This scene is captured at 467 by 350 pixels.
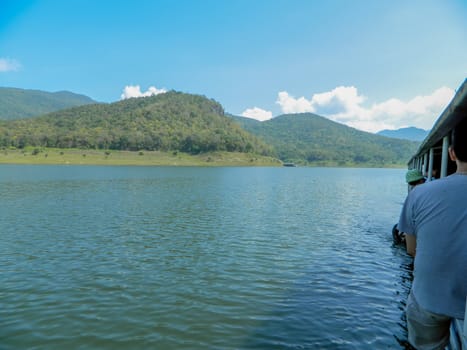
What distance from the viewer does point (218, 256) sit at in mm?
14055

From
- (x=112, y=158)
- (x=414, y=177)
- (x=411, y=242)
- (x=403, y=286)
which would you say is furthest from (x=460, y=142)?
(x=112, y=158)

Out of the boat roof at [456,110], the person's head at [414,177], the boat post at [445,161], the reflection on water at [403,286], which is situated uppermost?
the boat roof at [456,110]

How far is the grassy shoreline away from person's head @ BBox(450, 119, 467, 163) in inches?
5890

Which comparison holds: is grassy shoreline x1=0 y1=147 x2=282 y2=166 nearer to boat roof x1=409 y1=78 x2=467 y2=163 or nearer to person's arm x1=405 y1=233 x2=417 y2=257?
boat roof x1=409 y1=78 x2=467 y2=163

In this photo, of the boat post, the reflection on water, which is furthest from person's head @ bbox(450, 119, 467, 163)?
the boat post

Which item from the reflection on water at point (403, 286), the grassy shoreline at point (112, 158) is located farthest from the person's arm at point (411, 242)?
the grassy shoreline at point (112, 158)

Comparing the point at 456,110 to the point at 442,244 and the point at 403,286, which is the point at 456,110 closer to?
the point at 442,244

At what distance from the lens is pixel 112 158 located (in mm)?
159000

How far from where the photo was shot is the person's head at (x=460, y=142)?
3469mm

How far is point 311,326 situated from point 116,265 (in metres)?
7.70

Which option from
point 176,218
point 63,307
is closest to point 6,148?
point 176,218

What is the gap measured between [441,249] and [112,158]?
167 metres

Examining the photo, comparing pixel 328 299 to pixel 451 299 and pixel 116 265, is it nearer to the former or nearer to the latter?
pixel 451 299

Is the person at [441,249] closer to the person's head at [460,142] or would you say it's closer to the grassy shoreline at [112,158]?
the person's head at [460,142]
